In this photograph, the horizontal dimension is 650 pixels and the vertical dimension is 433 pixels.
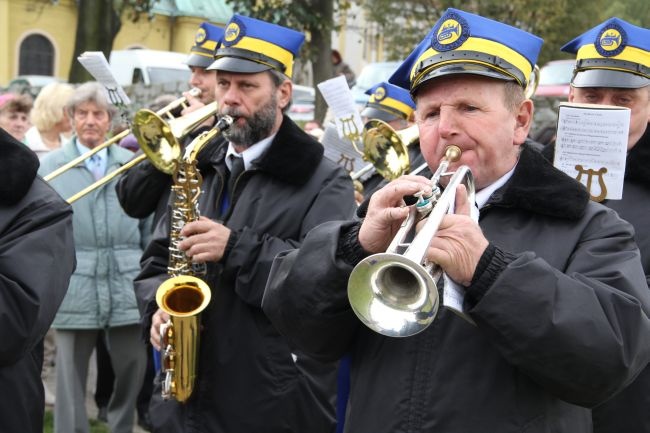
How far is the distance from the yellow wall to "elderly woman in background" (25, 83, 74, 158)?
2601cm

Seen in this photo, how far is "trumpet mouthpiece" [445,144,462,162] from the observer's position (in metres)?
2.51

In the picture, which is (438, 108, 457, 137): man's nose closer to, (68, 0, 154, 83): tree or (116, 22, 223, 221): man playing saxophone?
(116, 22, 223, 221): man playing saxophone

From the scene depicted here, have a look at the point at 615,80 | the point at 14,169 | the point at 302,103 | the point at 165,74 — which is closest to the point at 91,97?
the point at 14,169

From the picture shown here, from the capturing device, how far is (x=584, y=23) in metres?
23.8

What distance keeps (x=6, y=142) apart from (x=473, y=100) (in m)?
1.65

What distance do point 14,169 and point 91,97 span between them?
10.2ft

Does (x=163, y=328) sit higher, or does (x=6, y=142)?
(x=6, y=142)

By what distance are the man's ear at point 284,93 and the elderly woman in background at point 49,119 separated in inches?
128

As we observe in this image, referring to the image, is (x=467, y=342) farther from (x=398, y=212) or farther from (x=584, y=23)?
(x=584, y=23)

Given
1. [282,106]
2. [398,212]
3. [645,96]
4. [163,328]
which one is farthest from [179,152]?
[398,212]

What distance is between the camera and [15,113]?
6.66m

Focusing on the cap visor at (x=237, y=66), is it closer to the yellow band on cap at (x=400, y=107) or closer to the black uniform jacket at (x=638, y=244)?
the black uniform jacket at (x=638, y=244)

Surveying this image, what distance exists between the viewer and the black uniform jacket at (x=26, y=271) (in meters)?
3.06

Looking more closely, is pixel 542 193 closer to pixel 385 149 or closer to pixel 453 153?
pixel 453 153
